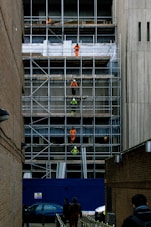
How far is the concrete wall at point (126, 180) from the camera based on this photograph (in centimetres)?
1633

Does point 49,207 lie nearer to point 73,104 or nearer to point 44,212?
point 44,212

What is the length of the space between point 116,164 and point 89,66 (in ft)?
66.6

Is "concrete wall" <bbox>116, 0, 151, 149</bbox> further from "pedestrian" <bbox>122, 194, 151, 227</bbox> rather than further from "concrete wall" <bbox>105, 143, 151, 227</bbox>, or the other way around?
"pedestrian" <bbox>122, 194, 151, 227</bbox>

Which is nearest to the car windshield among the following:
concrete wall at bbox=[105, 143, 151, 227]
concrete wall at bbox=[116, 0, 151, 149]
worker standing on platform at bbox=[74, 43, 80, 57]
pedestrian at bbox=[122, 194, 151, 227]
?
concrete wall at bbox=[105, 143, 151, 227]

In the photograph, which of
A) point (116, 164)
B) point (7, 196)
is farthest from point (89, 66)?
point (7, 196)

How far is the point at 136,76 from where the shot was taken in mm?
38719

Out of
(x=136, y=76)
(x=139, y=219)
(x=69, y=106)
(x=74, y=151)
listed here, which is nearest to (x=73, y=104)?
(x=69, y=106)

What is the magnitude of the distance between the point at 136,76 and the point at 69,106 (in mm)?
5232

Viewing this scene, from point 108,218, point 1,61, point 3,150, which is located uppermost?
point 1,61

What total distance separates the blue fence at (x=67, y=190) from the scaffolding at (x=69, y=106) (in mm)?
2527

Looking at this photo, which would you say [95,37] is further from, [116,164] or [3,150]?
[3,150]

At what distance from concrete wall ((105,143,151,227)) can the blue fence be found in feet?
35.4

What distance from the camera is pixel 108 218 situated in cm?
2219

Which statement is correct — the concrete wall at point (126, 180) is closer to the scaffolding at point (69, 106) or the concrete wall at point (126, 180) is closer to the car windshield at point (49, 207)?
the car windshield at point (49, 207)
